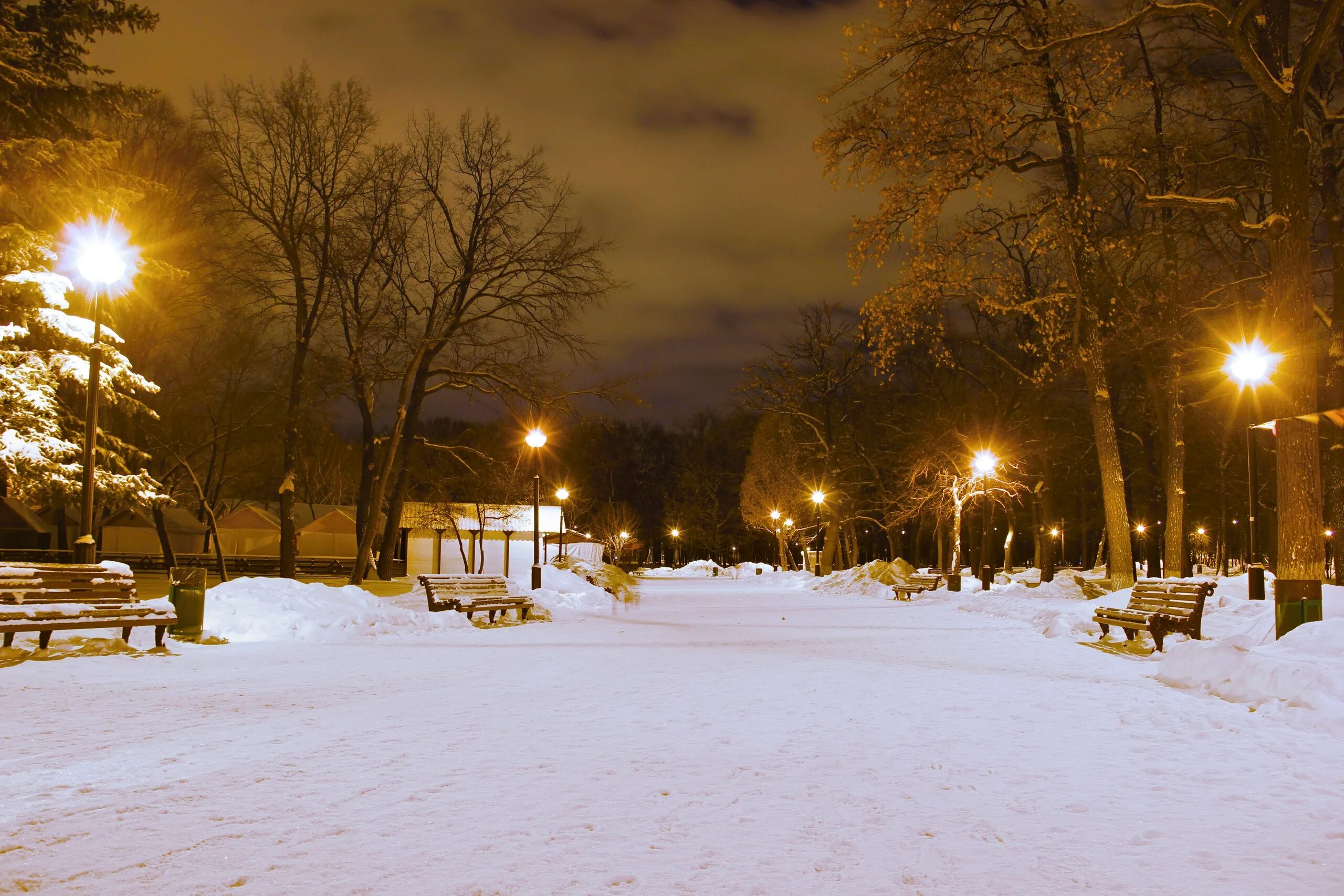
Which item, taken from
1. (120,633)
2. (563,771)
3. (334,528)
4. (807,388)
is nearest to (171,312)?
(120,633)

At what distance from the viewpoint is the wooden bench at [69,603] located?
10641 mm

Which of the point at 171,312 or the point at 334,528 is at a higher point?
the point at 171,312

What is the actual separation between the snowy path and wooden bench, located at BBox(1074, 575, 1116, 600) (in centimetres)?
1320

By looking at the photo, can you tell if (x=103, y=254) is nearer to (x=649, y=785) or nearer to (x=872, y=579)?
(x=649, y=785)

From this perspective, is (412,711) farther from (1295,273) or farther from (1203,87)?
(1203,87)

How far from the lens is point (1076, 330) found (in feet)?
66.8

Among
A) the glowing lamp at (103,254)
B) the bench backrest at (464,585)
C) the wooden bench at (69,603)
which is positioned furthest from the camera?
the bench backrest at (464,585)

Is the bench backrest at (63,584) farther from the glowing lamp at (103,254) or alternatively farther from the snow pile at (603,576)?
the snow pile at (603,576)

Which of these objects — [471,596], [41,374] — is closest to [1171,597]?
[471,596]

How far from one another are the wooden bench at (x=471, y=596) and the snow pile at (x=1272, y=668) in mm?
11580

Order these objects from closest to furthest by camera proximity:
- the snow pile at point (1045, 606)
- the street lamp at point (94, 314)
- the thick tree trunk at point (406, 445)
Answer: the street lamp at point (94, 314)
the snow pile at point (1045, 606)
the thick tree trunk at point (406, 445)

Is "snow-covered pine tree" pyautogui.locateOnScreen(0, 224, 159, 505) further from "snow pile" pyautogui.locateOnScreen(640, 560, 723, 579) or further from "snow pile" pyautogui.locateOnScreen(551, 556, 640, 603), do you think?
"snow pile" pyautogui.locateOnScreen(640, 560, 723, 579)

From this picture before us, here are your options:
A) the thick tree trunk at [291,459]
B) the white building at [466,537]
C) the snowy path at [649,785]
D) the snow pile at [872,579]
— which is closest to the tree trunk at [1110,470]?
the snowy path at [649,785]

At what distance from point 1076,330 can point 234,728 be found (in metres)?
18.5
